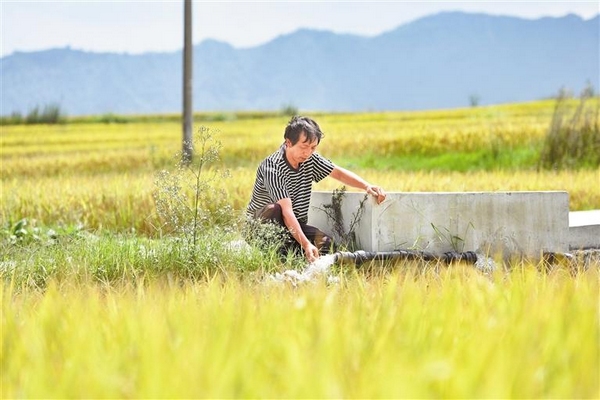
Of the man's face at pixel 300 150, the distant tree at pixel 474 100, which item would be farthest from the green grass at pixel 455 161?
the distant tree at pixel 474 100

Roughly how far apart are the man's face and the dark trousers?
0.34 metres

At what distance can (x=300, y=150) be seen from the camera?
621 cm

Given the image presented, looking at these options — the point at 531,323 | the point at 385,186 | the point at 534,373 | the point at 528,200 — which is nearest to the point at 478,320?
the point at 531,323

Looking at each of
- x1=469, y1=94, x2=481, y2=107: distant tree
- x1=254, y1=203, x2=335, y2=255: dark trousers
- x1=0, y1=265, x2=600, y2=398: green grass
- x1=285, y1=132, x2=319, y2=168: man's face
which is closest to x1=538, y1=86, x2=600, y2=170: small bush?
x1=254, y1=203, x2=335, y2=255: dark trousers

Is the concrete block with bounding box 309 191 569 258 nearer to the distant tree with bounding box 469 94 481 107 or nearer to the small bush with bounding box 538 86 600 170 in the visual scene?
the small bush with bounding box 538 86 600 170

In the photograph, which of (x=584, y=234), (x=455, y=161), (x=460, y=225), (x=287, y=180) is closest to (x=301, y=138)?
(x=287, y=180)

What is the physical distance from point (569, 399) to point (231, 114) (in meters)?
39.5

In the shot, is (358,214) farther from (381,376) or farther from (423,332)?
(381,376)

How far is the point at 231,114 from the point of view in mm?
41156

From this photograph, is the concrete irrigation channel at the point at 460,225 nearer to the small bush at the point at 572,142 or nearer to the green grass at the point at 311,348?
the green grass at the point at 311,348

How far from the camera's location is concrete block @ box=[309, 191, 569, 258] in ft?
21.9

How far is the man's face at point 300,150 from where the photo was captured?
6129 mm

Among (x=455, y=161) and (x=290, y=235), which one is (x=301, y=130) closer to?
(x=290, y=235)

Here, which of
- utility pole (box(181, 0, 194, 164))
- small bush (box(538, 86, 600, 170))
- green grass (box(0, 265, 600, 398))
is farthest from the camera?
small bush (box(538, 86, 600, 170))
